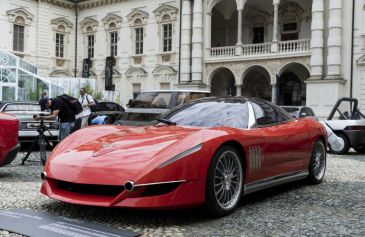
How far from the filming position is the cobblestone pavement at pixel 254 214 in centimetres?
448

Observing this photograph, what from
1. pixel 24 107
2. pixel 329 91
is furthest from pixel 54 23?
pixel 24 107

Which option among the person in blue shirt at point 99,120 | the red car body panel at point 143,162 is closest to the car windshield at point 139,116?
the person in blue shirt at point 99,120

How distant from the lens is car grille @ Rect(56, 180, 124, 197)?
14.7 ft

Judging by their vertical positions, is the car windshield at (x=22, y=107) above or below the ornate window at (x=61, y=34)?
below

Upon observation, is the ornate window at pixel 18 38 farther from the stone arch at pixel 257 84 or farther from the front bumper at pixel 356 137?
the front bumper at pixel 356 137

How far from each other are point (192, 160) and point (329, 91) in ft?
69.8

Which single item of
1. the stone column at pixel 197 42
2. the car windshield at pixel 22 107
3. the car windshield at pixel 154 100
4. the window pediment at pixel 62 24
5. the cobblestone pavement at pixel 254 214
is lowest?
the cobblestone pavement at pixel 254 214

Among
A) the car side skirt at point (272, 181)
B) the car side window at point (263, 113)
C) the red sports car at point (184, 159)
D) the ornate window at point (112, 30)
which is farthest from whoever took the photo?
the ornate window at point (112, 30)

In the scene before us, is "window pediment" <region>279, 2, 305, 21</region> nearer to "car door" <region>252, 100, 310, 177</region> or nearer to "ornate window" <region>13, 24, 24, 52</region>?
"ornate window" <region>13, 24, 24, 52</region>

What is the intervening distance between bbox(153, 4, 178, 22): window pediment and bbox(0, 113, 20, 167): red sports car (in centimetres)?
2498

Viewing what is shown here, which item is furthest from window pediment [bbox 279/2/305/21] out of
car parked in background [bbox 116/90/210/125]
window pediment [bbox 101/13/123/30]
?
car parked in background [bbox 116/90/210/125]

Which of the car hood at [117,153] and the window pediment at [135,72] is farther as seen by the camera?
the window pediment at [135,72]

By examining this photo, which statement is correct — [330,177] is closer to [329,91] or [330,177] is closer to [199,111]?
[199,111]

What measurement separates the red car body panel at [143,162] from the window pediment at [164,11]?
2649 centimetres
